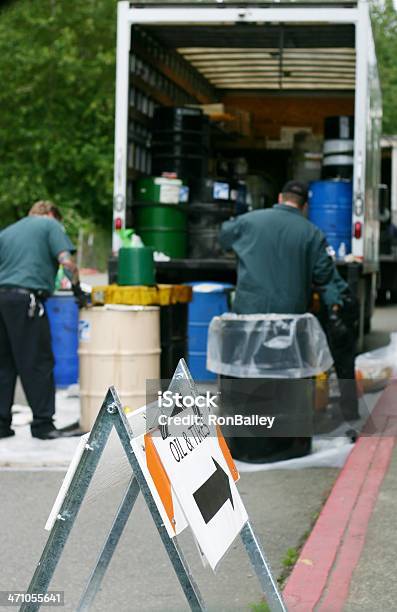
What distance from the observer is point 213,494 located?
4.18 meters

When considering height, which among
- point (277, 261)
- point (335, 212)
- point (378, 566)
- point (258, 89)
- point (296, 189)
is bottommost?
point (378, 566)

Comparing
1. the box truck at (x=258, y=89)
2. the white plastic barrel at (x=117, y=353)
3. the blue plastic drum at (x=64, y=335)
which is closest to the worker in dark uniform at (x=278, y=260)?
the white plastic barrel at (x=117, y=353)

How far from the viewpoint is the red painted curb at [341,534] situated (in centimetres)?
508

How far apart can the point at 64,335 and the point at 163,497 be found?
7186 millimetres

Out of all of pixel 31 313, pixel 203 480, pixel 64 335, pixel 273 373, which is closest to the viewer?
pixel 203 480

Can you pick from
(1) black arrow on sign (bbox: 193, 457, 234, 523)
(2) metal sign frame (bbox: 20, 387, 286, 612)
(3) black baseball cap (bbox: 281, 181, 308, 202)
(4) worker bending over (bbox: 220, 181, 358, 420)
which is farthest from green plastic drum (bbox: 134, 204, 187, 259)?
(2) metal sign frame (bbox: 20, 387, 286, 612)

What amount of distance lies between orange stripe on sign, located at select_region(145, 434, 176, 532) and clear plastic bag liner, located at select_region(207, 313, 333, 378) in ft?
14.0

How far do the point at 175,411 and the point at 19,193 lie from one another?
1069 inches

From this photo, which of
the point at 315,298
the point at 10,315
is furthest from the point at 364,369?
the point at 10,315

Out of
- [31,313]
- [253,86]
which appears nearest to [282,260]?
[31,313]

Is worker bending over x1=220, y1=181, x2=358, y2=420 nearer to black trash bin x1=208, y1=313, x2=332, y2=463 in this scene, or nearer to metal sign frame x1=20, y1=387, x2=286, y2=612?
black trash bin x1=208, y1=313, x2=332, y2=463

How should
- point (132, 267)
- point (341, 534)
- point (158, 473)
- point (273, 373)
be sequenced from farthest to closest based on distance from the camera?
point (132, 267) < point (273, 373) < point (341, 534) < point (158, 473)

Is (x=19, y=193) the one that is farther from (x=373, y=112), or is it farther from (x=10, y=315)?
(x=10, y=315)

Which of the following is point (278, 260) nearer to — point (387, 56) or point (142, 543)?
point (142, 543)
